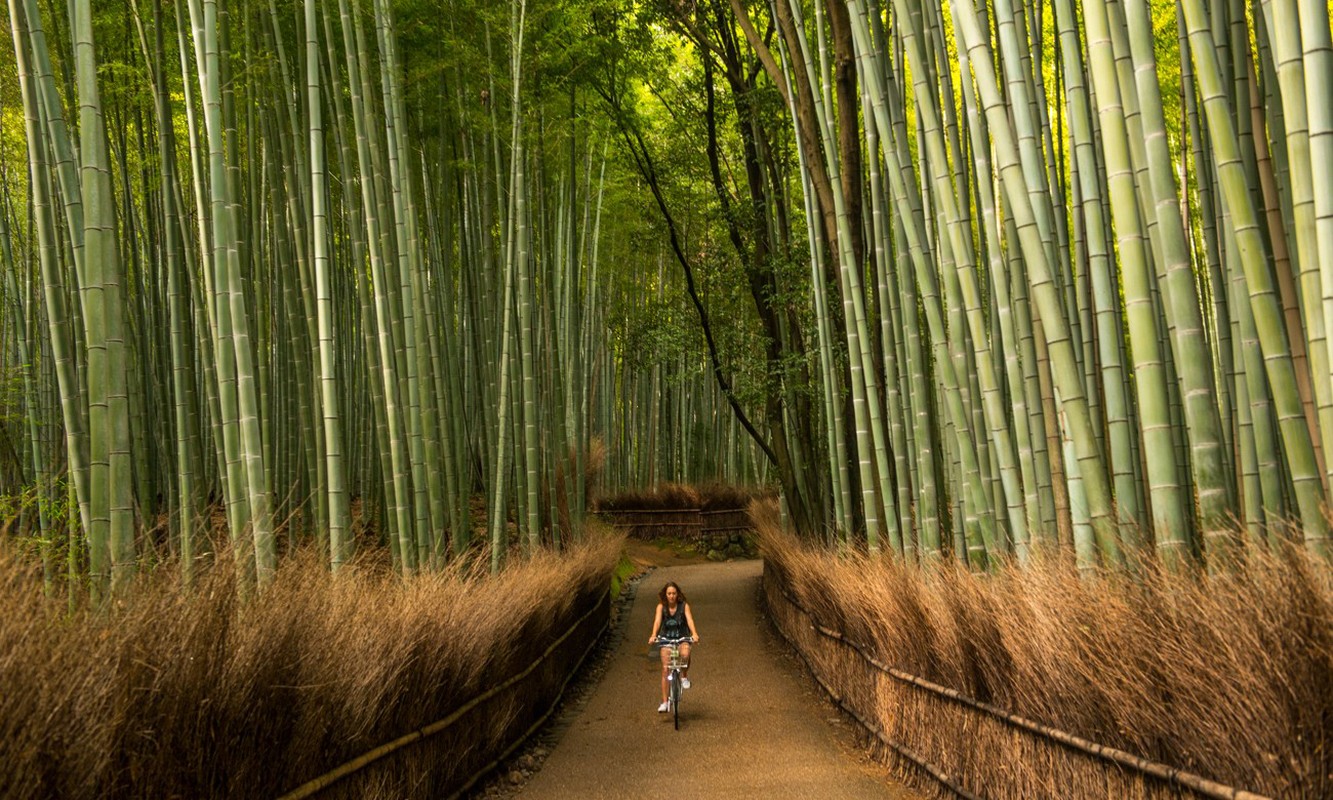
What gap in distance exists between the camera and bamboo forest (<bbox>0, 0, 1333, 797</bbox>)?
7.10 ft

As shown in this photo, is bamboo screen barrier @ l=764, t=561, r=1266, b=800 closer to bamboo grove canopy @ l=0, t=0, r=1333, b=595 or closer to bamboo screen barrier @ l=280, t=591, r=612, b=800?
bamboo grove canopy @ l=0, t=0, r=1333, b=595

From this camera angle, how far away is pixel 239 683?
7.96 feet

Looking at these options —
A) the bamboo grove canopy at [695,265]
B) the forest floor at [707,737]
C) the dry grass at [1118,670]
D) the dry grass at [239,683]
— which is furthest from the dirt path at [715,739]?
the bamboo grove canopy at [695,265]

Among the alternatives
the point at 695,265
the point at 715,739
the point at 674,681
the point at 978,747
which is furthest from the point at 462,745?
the point at 695,265

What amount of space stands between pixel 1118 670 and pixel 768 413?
7.16 m

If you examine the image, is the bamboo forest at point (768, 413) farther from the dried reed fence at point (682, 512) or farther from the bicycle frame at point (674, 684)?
the dried reed fence at point (682, 512)

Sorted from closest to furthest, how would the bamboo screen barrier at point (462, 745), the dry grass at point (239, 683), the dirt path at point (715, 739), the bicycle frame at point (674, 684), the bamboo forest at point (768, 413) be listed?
the dry grass at point (239, 683)
the bamboo forest at point (768, 413)
the bamboo screen barrier at point (462, 745)
the dirt path at point (715, 739)
the bicycle frame at point (674, 684)

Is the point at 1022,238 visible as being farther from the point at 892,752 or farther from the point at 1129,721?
the point at 892,752

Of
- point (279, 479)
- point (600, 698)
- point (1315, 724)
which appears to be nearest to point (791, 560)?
point (600, 698)

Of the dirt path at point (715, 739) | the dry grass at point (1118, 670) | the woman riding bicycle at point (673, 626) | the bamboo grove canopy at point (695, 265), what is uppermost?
the bamboo grove canopy at point (695, 265)

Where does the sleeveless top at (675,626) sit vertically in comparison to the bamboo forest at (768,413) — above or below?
below

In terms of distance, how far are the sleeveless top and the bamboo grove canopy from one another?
1154mm

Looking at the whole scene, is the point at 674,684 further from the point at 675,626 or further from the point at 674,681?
the point at 675,626

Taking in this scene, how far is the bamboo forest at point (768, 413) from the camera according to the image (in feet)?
7.10
